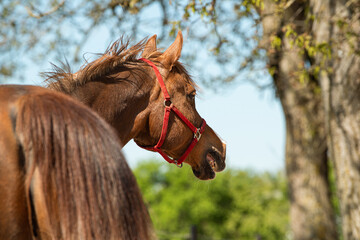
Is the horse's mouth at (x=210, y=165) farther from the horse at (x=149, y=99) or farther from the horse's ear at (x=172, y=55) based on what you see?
the horse's ear at (x=172, y=55)

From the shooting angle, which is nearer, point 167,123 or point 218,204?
→ point 167,123

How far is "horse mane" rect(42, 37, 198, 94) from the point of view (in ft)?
10.5

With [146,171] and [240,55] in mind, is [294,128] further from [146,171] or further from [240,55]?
[146,171]

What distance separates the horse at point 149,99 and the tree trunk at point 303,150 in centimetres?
527

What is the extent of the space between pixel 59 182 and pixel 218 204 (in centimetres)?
4583

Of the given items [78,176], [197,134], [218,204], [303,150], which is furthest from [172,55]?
[218,204]

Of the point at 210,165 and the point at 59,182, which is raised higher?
the point at 210,165

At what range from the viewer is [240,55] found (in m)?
9.23

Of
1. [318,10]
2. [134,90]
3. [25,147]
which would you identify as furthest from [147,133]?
[318,10]

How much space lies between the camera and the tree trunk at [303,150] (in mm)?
8852

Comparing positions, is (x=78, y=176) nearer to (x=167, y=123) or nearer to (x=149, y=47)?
(x=167, y=123)

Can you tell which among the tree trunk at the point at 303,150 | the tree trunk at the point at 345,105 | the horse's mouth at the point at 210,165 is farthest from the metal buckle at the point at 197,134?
the tree trunk at the point at 303,150

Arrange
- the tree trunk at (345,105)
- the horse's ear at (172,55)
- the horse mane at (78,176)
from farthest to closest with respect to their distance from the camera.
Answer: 1. the tree trunk at (345,105)
2. the horse's ear at (172,55)
3. the horse mane at (78,176)

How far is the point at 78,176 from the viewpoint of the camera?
68.4 inches
